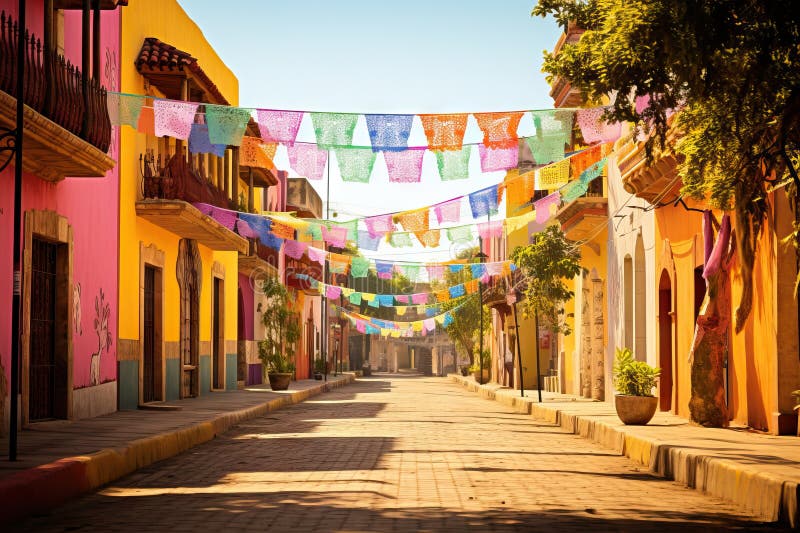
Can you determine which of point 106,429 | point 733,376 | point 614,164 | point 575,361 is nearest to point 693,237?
point 733,376

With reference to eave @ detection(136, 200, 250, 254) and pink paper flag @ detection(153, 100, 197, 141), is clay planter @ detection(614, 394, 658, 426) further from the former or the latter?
eave @ detection(136, 200, 250, 254)

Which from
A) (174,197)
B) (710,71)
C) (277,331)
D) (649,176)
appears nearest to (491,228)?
(649,176)

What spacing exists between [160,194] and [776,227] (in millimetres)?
12239

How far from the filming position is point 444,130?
52.9 ft

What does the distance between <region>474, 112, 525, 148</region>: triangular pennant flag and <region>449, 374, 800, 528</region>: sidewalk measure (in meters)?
4.24

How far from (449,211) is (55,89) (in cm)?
892

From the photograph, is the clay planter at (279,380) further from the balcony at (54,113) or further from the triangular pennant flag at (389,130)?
the triangular pennant flag at (389,130)

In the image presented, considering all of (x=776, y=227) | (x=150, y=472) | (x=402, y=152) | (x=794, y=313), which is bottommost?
(x=150, y=472)

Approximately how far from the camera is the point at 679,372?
67.0ft

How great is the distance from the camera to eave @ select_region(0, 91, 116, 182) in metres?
12.7

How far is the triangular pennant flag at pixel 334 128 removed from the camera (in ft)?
52.0

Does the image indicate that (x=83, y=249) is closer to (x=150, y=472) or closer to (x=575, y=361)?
(x=150, y=472)

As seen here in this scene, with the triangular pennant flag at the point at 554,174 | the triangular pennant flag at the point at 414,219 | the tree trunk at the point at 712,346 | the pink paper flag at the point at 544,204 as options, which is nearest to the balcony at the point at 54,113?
the triangular pennant flag at the point at 554,174

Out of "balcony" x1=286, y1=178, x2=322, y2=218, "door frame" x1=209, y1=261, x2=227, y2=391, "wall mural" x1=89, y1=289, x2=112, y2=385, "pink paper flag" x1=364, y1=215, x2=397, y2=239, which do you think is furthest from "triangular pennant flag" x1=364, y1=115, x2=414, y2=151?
"balcony" x1=286, y1=178, x2=322, y2=218
